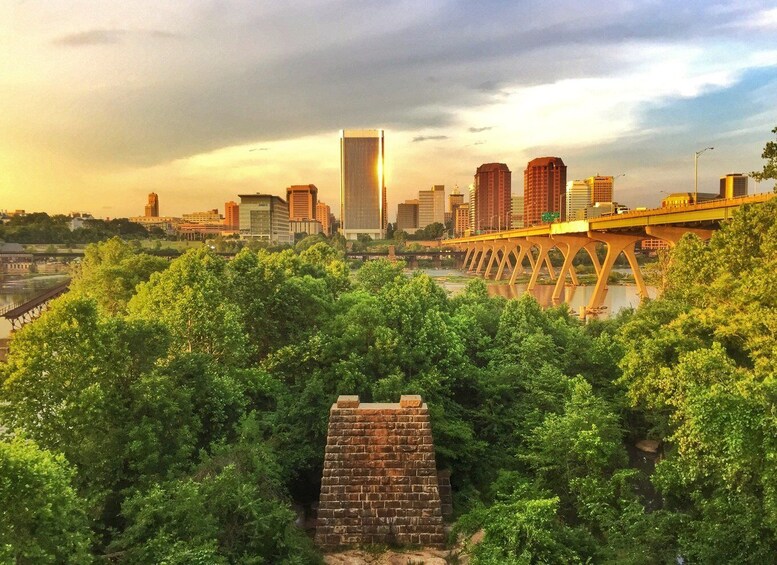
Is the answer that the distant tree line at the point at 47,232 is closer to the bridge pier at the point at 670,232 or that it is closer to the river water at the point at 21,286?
the river water at the point at 21,286

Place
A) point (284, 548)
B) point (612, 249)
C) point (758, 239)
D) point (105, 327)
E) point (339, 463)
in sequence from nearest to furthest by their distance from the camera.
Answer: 1. point (284, 548)
2. point (339, 463)
3. point (105, 327)
4. point (758, 239)
5. point (612, 249)

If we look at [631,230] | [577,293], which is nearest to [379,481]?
[631,230]

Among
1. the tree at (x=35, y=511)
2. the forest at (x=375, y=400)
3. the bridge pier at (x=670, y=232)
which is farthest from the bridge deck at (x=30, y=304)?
the bridge pier at (x=670, y=232)

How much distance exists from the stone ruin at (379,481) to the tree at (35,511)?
257 inches

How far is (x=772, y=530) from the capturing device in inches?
546

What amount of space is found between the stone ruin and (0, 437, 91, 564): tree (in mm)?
6531

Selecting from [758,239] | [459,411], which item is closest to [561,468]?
[459,411]

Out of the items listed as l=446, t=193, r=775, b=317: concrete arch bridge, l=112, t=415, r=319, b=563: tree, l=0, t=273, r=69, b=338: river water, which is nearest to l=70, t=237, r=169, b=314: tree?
l=112, t=415, r=319, b=563: tree

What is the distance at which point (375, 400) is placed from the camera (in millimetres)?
21812

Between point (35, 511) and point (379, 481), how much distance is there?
8.54 metres

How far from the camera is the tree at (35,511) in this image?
1068 centimetres

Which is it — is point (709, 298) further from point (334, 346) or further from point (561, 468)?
point (334, 346)

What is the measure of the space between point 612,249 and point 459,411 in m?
47.4

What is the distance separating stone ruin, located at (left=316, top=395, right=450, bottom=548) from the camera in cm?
1584
